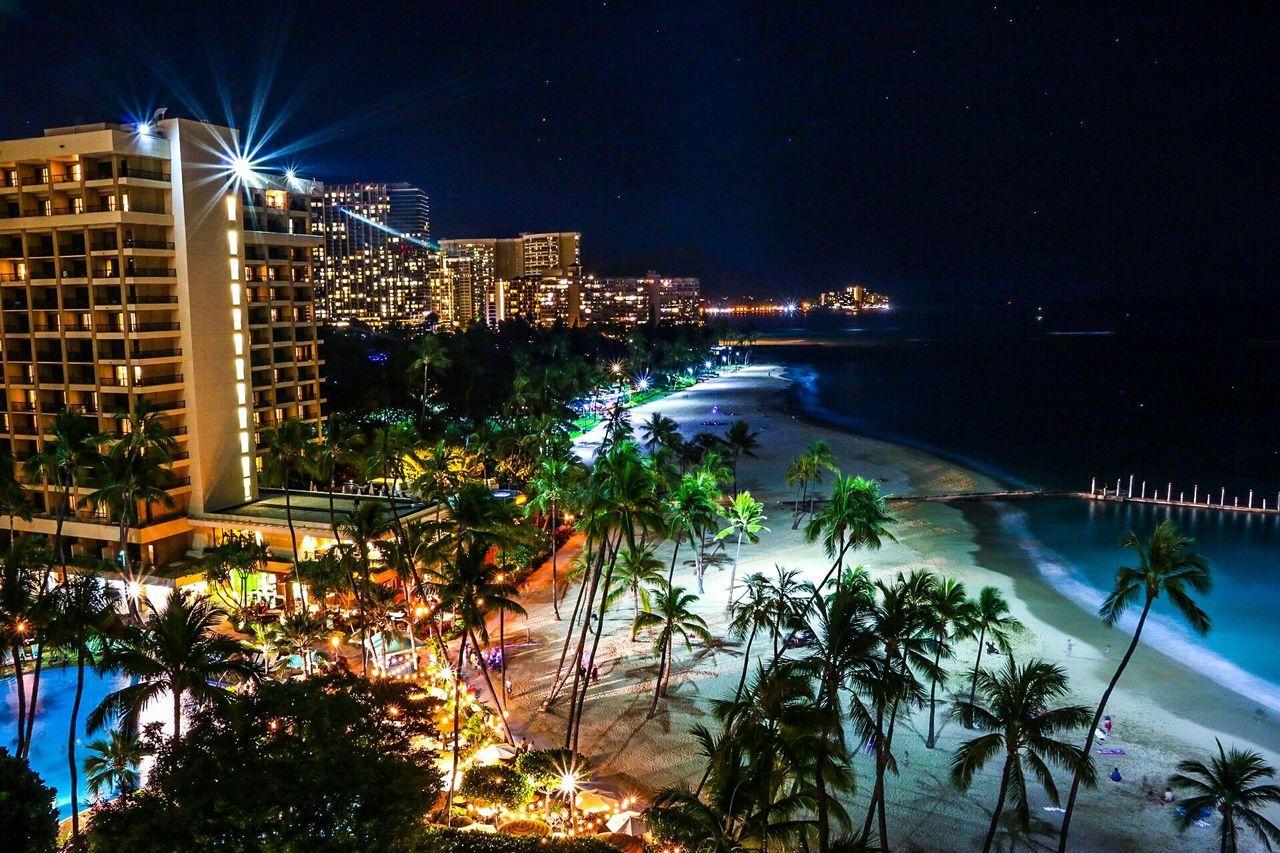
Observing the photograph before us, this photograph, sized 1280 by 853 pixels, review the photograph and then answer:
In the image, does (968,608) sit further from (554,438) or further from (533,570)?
(554,438)

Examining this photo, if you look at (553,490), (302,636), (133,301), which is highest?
(133,301)

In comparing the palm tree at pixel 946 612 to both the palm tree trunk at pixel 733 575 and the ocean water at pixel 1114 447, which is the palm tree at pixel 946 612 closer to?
the palm tree trunk at pixel 733 575

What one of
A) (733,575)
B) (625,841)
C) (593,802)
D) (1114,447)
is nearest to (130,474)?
(593,802)

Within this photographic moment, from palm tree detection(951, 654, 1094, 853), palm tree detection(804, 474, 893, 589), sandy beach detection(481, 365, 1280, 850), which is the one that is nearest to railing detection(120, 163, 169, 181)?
sandy beach detection(481, 365, 1280, 850)

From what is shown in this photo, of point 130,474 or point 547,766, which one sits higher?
point 130,474

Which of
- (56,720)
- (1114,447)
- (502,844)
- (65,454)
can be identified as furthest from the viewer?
(1114,447)

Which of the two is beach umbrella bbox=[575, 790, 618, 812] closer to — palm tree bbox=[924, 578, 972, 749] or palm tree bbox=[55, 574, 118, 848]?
palm tree bbox=[924, 578, 972, 749]

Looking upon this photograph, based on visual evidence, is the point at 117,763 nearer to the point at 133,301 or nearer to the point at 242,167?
the point at 133,301
